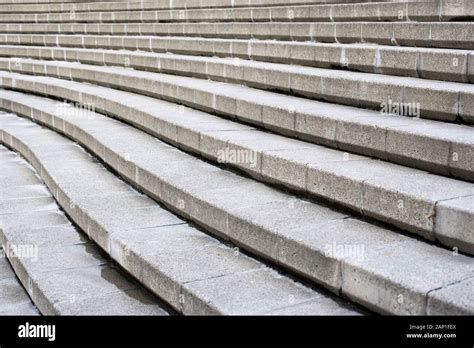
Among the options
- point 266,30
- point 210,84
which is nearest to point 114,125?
point 210,84

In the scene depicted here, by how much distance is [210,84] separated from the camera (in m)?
6.96

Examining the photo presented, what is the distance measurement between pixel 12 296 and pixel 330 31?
4.33m

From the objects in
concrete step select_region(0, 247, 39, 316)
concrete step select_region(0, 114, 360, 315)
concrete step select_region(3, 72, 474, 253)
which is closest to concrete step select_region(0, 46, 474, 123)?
concrete step select_region(3, 72, 474, 253)

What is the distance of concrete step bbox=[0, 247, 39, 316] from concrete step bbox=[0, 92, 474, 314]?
0.62 m

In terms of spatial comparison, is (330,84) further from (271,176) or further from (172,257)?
(172,257)

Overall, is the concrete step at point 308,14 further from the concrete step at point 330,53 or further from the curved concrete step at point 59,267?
the curved concrete step at point 59,267

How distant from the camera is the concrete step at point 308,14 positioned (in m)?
5.66

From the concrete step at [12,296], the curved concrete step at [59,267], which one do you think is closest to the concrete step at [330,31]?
the curved concrete step at [59,267]

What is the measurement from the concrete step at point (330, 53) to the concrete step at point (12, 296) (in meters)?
3.52

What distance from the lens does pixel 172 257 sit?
360 centimetres

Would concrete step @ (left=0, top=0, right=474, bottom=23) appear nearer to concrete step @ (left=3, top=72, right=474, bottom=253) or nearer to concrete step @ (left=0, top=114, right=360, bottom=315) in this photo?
concrete step @ (left=3, top=72, right=474, bottom=253)

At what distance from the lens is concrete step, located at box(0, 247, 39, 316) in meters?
3.90
